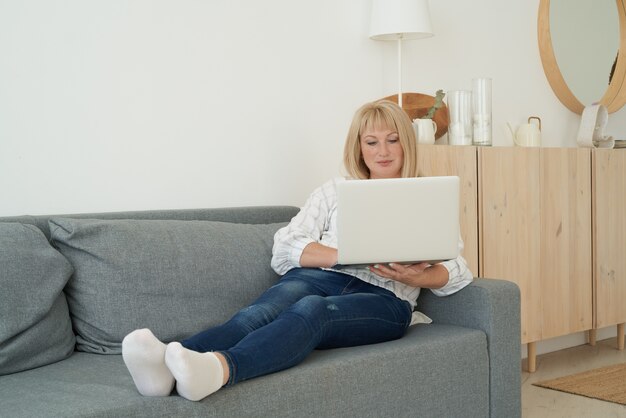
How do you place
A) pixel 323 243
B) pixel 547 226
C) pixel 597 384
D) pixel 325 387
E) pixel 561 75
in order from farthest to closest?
pixel 561 75 < pixel 547 226 < pixel 597 384 < pixel 323 243 < pixel 325 387

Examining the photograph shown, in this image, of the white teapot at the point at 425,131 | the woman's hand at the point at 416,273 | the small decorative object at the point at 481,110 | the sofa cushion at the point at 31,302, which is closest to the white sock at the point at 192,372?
the sofa cushion at the point at 31,302

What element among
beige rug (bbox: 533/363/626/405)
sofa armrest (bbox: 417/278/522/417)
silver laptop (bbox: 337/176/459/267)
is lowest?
beige rug (bbox: 533/363/626/405)

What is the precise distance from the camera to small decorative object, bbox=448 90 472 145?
11.3 feet

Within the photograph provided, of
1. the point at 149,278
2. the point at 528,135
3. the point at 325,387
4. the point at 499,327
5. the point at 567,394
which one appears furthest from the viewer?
the point at 528,135

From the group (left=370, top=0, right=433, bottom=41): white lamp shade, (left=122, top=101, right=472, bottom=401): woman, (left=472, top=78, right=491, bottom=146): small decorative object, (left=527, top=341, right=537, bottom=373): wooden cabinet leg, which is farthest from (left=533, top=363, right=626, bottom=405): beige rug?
(left=370, top=0, right=433, bottom=41): white lamp shade

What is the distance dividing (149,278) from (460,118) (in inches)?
68.7

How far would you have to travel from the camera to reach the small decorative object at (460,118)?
3.46m

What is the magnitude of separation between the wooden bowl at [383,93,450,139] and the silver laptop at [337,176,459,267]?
1.43 metres

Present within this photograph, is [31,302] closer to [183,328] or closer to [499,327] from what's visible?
[183,328]

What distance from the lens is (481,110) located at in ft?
11.6

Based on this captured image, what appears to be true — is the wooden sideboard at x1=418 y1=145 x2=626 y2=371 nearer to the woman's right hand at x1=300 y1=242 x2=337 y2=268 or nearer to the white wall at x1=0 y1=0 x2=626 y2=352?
the white wall at x1=0 y1=0 x2=626 y2=352

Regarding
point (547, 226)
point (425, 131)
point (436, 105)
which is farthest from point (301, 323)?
point (547, 226)

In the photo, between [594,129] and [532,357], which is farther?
[594,129]

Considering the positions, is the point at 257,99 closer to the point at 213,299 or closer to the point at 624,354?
the point at 213,299
